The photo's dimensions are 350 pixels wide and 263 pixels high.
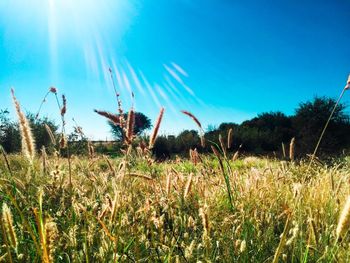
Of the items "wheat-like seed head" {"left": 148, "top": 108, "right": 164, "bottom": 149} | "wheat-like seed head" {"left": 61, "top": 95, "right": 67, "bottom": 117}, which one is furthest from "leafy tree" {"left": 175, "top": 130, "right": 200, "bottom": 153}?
"wheat-like seed head" {"left": 148, "top": 108, "right": 164, "bottom": 149}

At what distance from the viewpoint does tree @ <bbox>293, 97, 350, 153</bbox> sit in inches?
736

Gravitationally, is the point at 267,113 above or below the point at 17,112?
above

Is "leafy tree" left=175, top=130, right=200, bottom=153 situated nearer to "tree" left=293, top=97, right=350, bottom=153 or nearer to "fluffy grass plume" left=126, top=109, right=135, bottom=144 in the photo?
"tree" left=293, top=97, right=350, bottom=153

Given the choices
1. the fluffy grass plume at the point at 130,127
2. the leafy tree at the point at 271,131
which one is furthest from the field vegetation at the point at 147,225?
the leafy tree at the point at 271,131

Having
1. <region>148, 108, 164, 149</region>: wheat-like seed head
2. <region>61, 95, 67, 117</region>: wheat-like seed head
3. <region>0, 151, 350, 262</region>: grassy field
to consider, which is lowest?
<region>0, 151, 350, 262</region>: grassy field

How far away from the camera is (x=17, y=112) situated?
148cm

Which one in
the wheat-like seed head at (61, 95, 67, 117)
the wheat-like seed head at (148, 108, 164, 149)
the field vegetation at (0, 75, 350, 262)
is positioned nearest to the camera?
the field vegetation at (0, 75, 350, 262)

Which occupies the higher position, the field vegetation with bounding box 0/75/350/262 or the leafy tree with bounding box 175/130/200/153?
the leafy tree with bounding box 175/130/200/153

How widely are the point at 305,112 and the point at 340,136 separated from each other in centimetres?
251

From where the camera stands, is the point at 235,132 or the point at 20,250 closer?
the point at 20,250

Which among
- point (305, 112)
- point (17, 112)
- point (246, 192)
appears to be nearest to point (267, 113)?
point (305, 112)

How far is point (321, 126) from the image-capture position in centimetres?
1991

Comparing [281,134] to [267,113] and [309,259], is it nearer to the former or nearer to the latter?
[267,113]

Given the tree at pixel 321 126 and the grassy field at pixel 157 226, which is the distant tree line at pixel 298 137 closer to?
the tree at pixel 321 126
